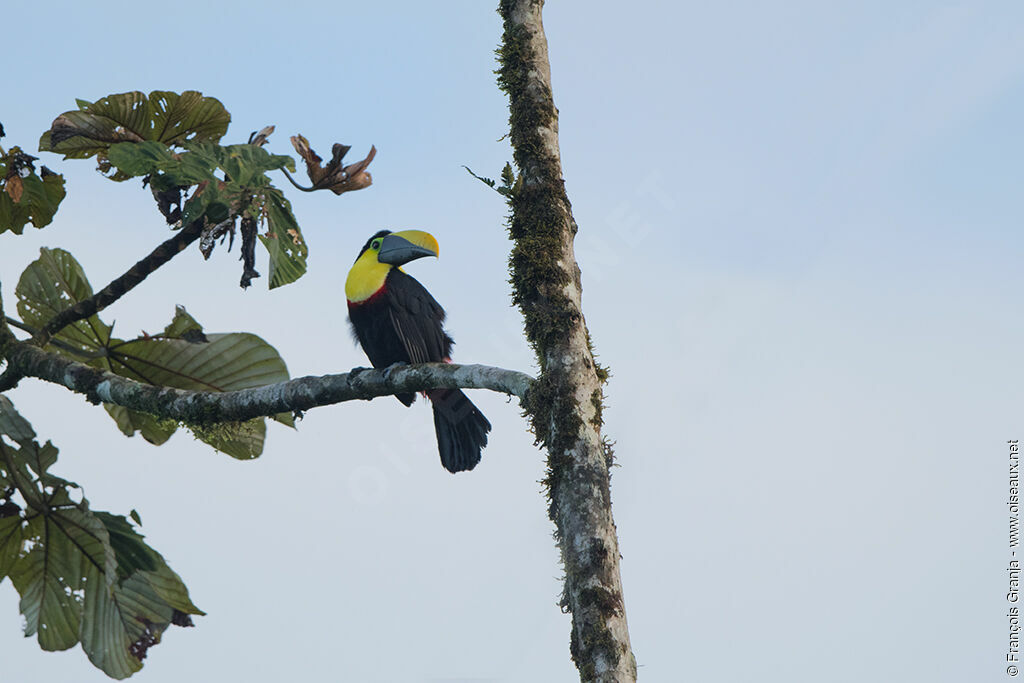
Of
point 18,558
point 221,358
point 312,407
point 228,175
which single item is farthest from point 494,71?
point 18,558

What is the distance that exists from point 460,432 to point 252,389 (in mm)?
1134

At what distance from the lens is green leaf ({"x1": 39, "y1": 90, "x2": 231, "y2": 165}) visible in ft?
15.5

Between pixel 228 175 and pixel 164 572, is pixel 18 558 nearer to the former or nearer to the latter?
pixel 164 572

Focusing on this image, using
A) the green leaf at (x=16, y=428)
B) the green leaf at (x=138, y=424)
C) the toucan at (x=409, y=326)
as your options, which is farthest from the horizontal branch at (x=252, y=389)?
the toucan at (x=409, y=326)

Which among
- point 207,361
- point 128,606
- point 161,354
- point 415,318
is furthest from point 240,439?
point 415,318

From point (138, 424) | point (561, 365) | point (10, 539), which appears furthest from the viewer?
point (138, 424)

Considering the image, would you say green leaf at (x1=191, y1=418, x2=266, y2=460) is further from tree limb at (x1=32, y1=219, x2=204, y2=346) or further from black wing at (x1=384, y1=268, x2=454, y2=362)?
black wing at (x1=384, y1=268, x2=454, y2=362)

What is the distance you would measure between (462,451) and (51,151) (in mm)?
2682

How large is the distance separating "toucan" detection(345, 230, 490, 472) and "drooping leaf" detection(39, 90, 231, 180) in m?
1.19

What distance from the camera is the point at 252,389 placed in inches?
179

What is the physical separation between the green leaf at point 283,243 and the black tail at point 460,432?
1047mm

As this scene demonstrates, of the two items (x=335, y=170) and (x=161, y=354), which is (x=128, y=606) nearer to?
(x=161, y=354)

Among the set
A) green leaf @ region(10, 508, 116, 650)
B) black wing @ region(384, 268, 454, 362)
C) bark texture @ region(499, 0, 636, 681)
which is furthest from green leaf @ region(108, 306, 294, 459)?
bark texture @ region(499, 0, 636, 681)

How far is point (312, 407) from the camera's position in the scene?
4371 mm
